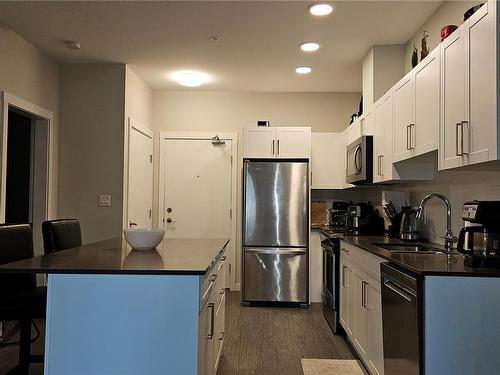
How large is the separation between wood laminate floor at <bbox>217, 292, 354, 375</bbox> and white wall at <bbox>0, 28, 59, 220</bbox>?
91.0 inches

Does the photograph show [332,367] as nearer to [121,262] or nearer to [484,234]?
[484,234]

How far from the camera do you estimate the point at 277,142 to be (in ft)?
17.0

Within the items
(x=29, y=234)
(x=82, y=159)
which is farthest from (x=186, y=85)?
(x=29, y=234)

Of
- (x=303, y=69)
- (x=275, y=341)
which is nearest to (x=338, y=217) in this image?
(x=303, y=69)

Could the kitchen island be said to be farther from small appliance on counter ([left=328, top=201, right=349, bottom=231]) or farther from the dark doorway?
small appliance on counter ([left=328, top=201, right=349, bottom=231])

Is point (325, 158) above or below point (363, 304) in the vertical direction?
above

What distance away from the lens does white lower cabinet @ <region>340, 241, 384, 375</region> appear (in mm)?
2699

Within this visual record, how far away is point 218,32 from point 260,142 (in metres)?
1.68

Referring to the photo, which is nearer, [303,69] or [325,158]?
[303,69]

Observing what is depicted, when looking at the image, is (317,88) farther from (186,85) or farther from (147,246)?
(147,246)

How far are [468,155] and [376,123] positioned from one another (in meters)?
1.71

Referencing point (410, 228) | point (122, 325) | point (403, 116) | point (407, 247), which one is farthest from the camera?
point (410, 228)

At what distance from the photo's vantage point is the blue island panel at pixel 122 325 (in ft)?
5.89

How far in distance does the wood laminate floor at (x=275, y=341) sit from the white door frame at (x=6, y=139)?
2.15m
